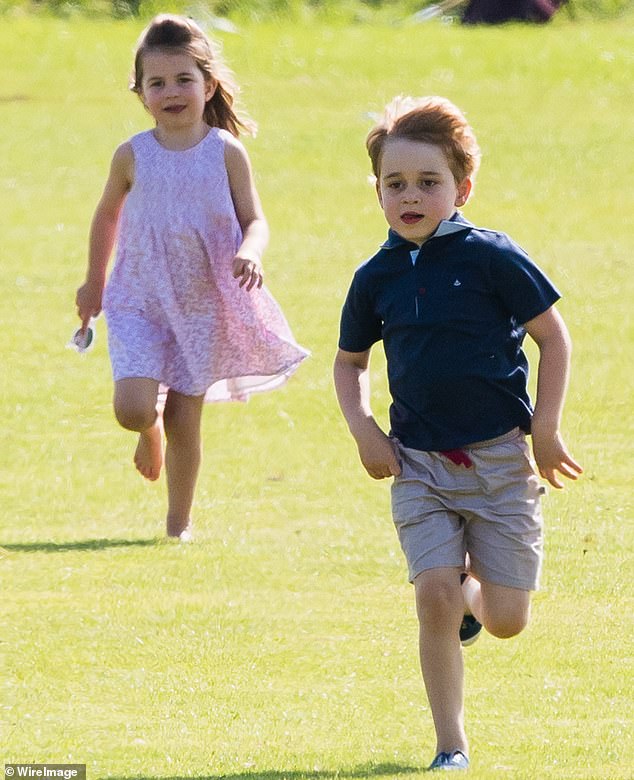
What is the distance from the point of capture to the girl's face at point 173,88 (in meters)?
6.93

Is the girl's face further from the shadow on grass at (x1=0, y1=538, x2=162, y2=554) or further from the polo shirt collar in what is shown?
the polo shirt collar

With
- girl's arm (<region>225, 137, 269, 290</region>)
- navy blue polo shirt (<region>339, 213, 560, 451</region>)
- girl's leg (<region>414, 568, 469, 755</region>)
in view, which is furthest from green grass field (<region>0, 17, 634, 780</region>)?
girl's arm (<region>225, 137, 269, 290</region>)

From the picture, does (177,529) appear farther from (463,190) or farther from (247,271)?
(463,190)

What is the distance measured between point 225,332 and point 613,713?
259 cm

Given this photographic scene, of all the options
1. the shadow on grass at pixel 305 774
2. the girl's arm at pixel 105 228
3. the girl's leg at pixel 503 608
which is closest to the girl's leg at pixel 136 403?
the girl's arm at pixel 105 228

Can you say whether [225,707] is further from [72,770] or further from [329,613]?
[329,613]

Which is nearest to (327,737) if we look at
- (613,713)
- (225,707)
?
(225,707)

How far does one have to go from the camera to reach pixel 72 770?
4.64m

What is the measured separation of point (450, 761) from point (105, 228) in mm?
3119

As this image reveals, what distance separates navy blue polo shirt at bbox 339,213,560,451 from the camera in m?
4.76

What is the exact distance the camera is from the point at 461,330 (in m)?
4.77

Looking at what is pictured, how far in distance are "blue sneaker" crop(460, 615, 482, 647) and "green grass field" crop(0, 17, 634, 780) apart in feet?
0.59

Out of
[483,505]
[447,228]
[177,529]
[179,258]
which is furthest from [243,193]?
[483,505]

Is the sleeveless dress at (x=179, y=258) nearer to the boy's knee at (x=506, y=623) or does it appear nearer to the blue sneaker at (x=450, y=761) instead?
the boy's knee at (x=506, y=623)
